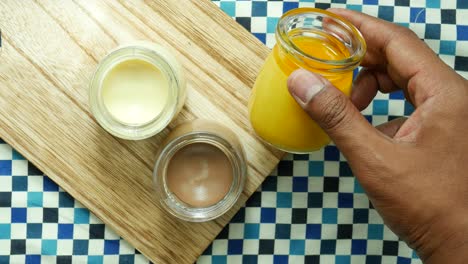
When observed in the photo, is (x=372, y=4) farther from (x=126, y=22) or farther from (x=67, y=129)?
(x=67, y=129)

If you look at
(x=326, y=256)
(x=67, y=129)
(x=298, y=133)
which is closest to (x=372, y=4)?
(x=298, y=133)

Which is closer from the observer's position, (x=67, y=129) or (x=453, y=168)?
(x=453, y=168)

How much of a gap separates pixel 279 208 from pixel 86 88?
1.16 ft

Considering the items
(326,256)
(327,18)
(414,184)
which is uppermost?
(327,18)

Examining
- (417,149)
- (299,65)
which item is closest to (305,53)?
(299,65)

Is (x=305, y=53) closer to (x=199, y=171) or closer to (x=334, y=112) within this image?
(x=334, y=112)

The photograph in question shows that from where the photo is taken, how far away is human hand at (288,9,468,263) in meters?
0.74

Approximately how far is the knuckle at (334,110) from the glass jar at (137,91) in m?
0.23

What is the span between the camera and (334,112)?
2.39ft

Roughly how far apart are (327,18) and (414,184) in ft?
0.78

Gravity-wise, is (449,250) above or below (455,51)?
below

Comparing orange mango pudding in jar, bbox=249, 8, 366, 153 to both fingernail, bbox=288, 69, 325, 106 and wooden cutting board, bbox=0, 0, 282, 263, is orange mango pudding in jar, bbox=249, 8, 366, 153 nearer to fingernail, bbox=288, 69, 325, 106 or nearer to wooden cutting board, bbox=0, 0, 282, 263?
fingernail, bbox=288, 69, 325, 106

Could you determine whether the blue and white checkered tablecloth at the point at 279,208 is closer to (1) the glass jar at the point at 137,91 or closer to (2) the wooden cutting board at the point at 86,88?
(2) the wooden cutting board at the point at 86,88

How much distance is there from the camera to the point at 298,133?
80 cm
